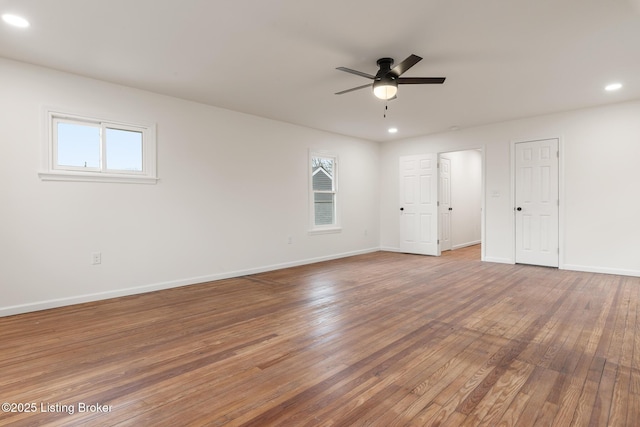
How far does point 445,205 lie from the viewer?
7.66 meters

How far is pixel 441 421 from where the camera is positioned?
1.63 metres

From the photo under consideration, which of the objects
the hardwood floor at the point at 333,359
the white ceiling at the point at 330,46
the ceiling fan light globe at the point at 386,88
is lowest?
the hardwood floor at the point at 333,359

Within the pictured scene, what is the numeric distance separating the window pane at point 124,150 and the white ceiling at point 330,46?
2.07 ft

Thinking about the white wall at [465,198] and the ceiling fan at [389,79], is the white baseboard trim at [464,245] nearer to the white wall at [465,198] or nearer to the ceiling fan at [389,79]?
the white wall at [465,198]

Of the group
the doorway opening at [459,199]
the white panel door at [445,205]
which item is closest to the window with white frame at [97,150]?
the doorway opening at [459,199]

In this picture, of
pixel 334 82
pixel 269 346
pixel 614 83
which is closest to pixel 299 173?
pixel 334 82

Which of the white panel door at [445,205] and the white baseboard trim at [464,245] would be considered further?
the white baseboard trim at [464,245]

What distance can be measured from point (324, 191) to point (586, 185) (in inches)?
173

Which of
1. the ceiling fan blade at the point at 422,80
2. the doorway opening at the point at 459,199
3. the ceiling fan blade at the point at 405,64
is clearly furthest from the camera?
the doorway opening at the point at 459,199

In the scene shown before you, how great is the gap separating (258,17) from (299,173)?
3568 mm

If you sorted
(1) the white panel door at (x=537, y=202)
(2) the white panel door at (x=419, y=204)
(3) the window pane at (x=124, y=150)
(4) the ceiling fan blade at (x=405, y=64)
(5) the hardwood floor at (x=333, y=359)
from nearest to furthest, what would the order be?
(5) the hardwood floor at (x=333, y=359)
(4) the ceiling fan blade at (x=405, y=64)
(3) the window pane at (x=124, y=150)
(1) the white panel door at (x=537, y=202)
(2) the white panel door at (x=419, y=204)

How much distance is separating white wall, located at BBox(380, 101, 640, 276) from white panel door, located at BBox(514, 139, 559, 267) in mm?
117

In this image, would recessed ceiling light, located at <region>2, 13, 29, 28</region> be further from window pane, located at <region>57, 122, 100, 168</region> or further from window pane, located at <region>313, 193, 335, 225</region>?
window pane, located at <region>313, 193, 335, 225</region>

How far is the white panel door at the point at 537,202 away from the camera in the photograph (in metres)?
5.43
